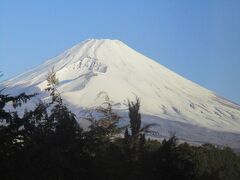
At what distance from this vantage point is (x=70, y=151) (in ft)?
65.1

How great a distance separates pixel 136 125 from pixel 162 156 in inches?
144

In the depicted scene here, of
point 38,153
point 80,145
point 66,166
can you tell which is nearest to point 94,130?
point 80,145

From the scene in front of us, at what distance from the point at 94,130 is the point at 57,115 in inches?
62.0

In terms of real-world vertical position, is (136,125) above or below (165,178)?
above

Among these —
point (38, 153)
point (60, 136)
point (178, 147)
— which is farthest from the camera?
point (178, 147)

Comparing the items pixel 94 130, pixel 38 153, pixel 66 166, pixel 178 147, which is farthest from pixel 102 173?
pixel 178 147

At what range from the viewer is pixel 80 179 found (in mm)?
19469

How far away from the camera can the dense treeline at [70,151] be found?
16.6 m

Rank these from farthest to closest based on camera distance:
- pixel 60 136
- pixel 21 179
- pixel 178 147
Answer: pixel 178 147
pixel 60 136
pixel 21 179

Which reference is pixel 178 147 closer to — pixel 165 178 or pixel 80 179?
pixel 165 178

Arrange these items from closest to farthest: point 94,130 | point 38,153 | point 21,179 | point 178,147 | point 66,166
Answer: point 21,179 → point 38,153 → point 66,166 → point 94,130 → point 178,147

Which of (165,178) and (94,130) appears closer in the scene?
(94,130)

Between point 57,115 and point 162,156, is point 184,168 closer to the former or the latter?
point 162,156

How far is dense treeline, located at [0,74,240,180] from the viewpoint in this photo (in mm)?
16647
